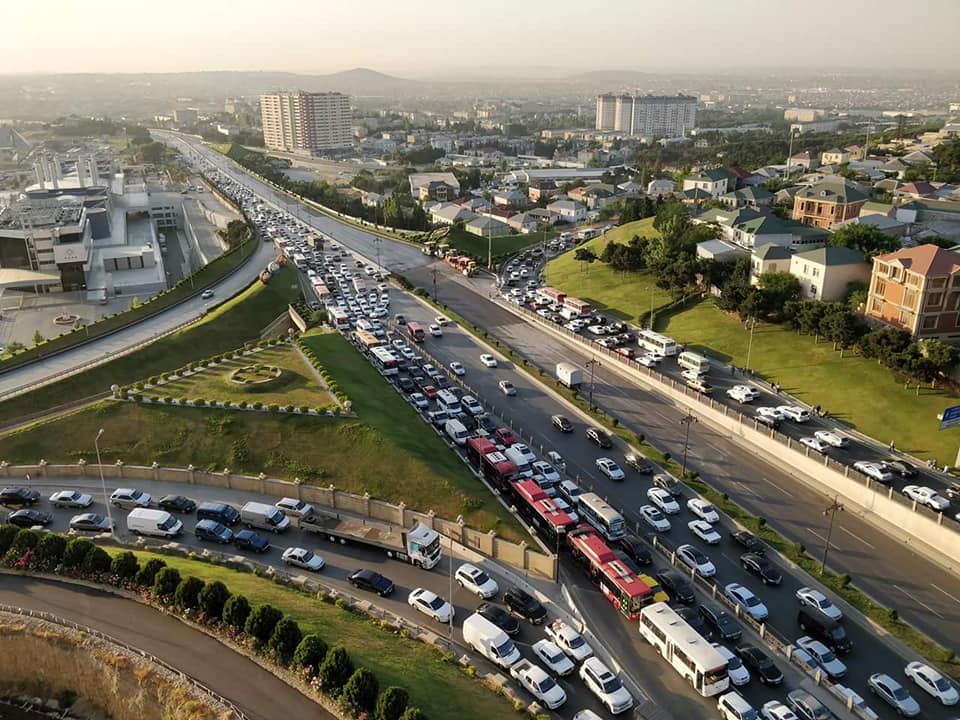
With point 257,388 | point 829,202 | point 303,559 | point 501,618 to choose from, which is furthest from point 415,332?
point 829,202

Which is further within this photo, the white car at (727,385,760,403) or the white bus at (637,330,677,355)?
the white bus at (637,330,677,355)

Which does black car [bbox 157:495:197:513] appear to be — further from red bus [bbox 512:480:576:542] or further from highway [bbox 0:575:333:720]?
red bus [bbox 512:480:576:542]

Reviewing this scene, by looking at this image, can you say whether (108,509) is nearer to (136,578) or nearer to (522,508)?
(136,578)

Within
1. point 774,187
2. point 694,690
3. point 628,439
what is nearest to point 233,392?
point 628,439

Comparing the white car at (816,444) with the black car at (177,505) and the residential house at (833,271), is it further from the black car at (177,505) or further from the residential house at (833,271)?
the black car at (177,505)

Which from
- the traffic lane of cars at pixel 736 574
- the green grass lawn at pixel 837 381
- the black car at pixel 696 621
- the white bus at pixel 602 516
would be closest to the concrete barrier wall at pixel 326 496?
the white bus at pixel 602 516

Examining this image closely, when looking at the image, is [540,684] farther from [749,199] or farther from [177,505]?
[749,199]

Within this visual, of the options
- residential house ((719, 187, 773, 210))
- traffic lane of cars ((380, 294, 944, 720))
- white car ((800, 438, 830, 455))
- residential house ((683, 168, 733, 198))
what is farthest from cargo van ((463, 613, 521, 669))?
residential house ((683, 168, 733, 198))
